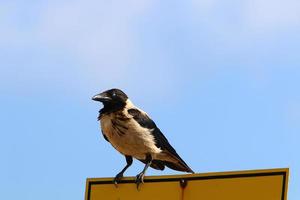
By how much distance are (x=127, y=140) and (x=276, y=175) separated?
7.75 ft

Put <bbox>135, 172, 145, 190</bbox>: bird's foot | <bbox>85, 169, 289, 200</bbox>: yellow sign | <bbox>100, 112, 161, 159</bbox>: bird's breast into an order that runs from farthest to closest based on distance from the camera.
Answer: <bbox>100, 112, 161, 159</bbox>: bird's breast, <bbox>135, 172, 145, 190</bbox>: bird's foot, <bbox>85, 169, 289, 200</bbox>: yellow sign

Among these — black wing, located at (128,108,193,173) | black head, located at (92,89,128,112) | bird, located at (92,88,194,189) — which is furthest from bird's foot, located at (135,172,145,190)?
black head, located at (92,89,128,112)

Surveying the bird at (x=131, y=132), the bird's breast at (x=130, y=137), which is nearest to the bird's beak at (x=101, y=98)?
the bird at (x=131, y=132)

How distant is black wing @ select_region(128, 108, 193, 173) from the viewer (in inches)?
233

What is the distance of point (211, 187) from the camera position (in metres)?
3.83

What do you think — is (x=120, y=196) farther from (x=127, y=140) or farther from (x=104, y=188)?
(x=127, y=140)

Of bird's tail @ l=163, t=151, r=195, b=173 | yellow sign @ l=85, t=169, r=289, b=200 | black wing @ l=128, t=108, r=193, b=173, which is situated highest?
black wing @ l=128, t=108, r=193, b=173

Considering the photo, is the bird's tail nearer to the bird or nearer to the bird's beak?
the bird

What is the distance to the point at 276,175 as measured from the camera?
143 inches

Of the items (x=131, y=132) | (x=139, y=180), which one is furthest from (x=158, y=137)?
(x=139, y=180)

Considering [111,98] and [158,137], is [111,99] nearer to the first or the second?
[111,98]

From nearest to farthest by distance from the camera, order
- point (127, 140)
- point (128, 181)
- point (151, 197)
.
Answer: point (151, 197) < point (128, 181) < point (127, 140)

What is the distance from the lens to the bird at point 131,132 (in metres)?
5.80

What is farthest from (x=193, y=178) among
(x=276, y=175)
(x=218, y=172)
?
(x=276, y=175)
